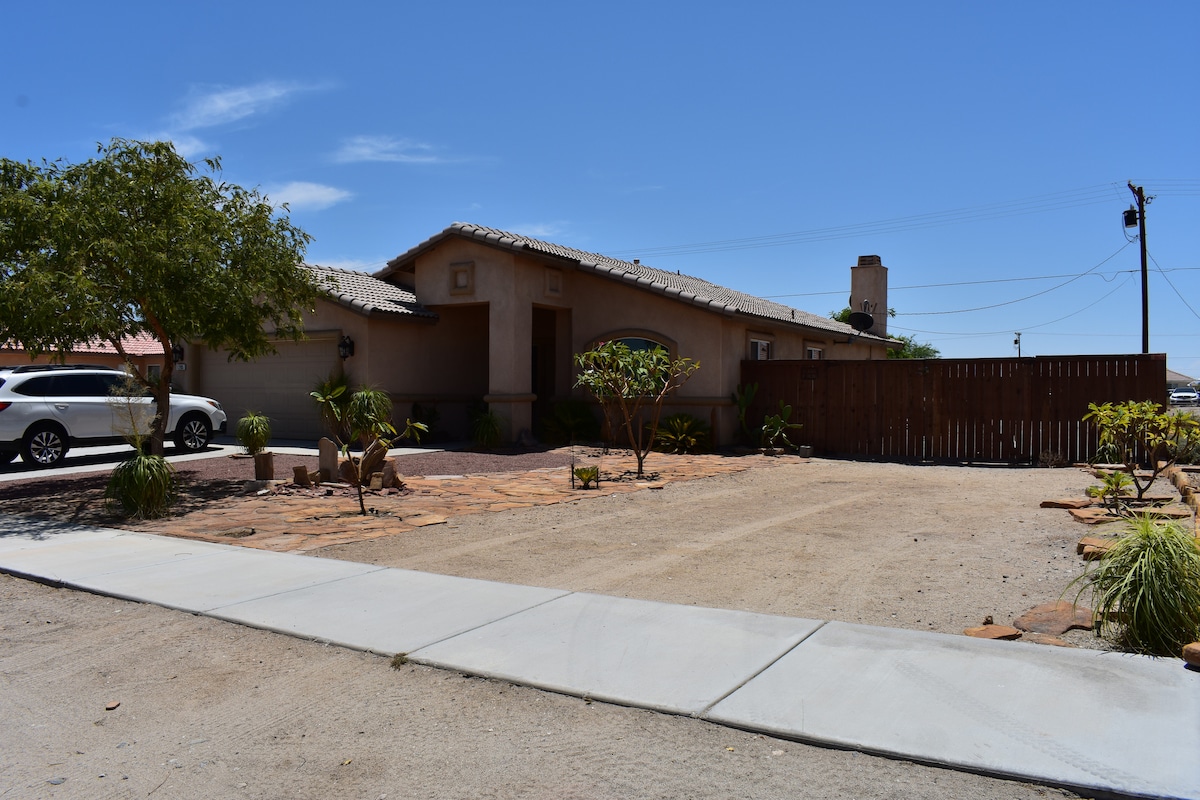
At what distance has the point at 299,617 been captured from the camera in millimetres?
6531

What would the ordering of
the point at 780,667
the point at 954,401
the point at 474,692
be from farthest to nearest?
the point at 954,401, the point at 780,667, the point at 474,692

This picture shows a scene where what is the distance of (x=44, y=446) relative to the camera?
16.6 metres

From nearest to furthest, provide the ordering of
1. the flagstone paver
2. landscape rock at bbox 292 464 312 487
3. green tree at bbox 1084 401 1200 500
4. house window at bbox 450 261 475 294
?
1. the flagstone paver
2. green tree at bbox 1084 401 1200 500
3. landscape rock at bbox 292 464 312 487
4. house window at bbox 450 261 475 294

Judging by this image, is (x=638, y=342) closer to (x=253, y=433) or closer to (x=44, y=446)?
(x=253, y=433)

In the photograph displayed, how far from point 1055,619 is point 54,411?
16.8 m

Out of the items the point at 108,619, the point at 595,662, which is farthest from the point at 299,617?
the point at 595,662

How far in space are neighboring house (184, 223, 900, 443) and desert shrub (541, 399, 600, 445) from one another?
599 mm

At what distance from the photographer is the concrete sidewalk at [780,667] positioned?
418 cm

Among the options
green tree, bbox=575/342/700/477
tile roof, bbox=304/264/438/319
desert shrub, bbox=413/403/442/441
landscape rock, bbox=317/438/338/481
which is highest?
tile roof, bbox=304/264/438/319

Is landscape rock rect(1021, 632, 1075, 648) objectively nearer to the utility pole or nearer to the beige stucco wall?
the beige stucco wall

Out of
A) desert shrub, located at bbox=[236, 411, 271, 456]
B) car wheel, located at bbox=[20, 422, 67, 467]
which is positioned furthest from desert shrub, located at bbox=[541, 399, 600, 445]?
car wheel, located at bbox=[20, 422, 67, 467]

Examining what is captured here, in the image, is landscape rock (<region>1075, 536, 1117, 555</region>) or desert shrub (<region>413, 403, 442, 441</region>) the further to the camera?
desert shrub (<region>413, 403, 442, 441</region>)

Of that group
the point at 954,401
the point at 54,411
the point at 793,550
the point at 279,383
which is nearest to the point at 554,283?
the point at 279,383

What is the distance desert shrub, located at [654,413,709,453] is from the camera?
775 inches
